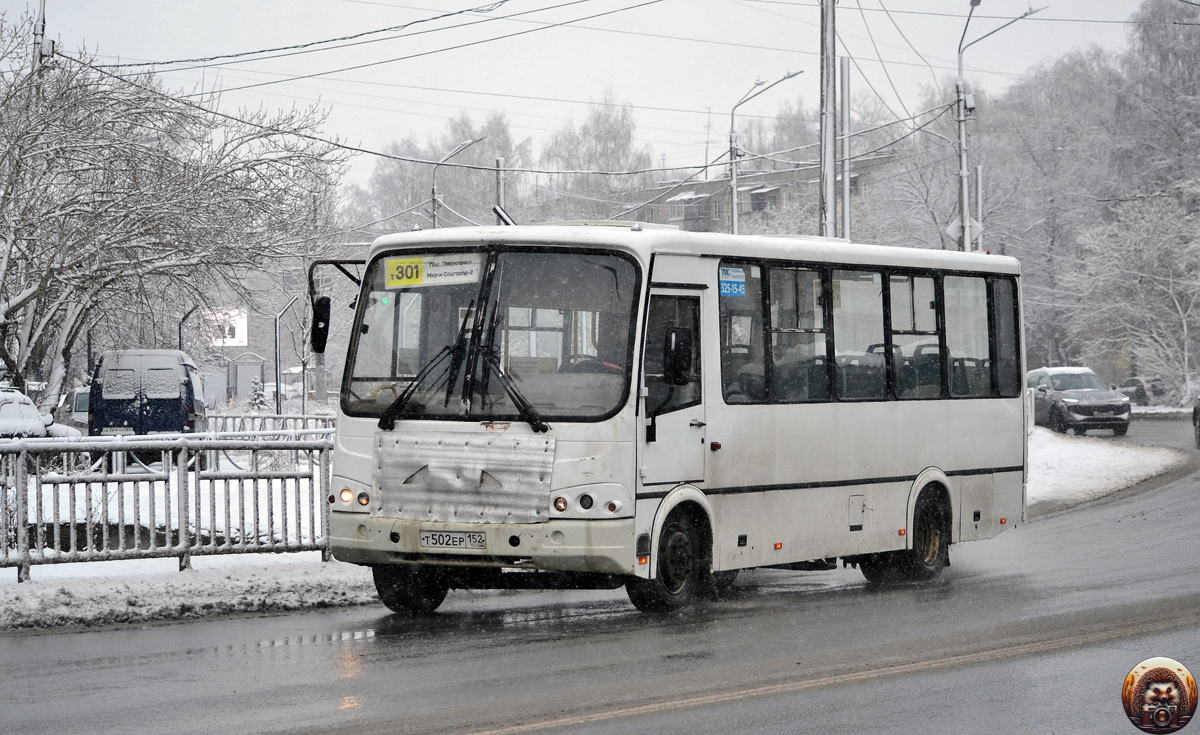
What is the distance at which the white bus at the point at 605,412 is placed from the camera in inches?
405

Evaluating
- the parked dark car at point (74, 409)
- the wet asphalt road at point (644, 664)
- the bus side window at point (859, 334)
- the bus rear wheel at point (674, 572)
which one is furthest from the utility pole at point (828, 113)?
the parked dark car at point (74, 409)

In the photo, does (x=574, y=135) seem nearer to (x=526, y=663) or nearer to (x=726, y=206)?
(x=726, y=206)

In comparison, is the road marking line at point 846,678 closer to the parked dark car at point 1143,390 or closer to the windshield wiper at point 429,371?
the windshield wiper at point 429,371

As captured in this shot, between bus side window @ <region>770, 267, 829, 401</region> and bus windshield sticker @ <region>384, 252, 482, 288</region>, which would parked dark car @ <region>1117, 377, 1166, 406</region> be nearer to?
bus side window @ <region>770, 267, 829, 401</region>

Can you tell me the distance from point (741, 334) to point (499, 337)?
Answer: 214cm

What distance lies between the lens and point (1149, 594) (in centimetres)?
1148

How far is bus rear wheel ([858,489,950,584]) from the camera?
1366 cm

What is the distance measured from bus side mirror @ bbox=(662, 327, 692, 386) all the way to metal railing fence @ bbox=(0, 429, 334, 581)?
3.87 m

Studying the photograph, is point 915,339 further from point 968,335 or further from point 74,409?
point 74,409

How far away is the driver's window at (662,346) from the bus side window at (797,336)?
40.1 inches

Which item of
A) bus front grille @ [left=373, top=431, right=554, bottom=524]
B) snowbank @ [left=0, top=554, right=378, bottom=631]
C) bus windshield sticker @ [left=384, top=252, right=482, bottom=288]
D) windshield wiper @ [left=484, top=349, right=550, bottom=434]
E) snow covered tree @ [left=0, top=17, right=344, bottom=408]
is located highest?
snow covered tree @ [left=0, top=17, right=344, bottom=408]

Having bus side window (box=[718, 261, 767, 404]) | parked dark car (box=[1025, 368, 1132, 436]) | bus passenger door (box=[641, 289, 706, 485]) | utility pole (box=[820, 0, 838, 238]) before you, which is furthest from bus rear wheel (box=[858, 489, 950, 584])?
parked dark car (box=[1025, 368, 1132, 436])

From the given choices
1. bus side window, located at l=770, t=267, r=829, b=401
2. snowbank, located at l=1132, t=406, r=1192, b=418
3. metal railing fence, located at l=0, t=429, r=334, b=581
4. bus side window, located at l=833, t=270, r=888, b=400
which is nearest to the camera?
metal railing fence, located at l=0, t=429, r=334, b=581

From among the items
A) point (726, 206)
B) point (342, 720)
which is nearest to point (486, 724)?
point (342, 720)
